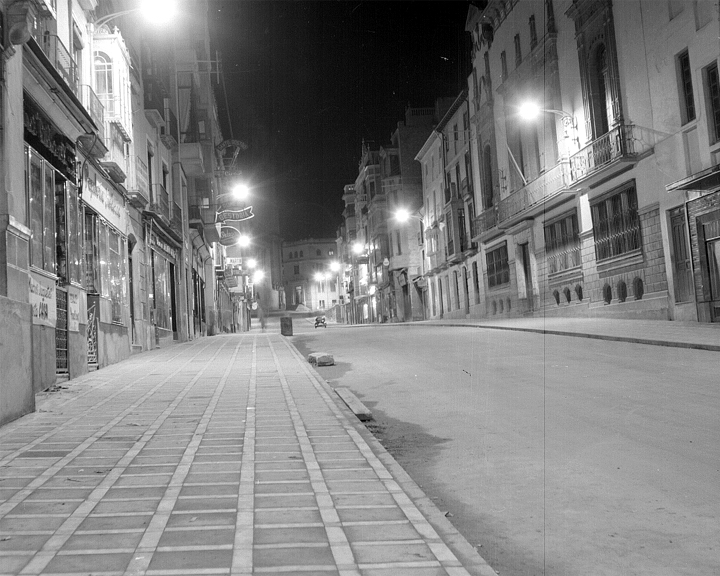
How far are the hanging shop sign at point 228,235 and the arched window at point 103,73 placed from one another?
29056 mm

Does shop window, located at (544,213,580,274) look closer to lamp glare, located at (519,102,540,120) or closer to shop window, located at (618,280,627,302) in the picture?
shop window, located at (618,280,627,302)

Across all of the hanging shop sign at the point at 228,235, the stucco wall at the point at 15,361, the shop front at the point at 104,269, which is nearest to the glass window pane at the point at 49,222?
the shop front at the point at 104,269

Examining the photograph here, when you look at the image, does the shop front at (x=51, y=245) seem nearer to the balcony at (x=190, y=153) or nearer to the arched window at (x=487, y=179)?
the balcony at (x=190, y=153)

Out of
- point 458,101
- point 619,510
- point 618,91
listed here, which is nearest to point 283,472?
point 619,510

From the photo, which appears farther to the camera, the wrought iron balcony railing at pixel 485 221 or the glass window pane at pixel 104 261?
the wrought iron balcony railing at pixel 485 221

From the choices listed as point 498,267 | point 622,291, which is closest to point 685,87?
point 622,291

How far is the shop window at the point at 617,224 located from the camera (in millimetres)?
21309

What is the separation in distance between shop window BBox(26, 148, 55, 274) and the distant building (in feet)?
336

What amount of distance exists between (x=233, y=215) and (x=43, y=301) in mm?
31294

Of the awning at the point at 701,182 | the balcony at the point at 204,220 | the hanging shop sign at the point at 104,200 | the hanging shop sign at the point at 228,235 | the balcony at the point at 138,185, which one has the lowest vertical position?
the awning at the point at 701,182

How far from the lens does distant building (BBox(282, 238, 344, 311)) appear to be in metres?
118

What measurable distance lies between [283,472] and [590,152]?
20757 millimetres

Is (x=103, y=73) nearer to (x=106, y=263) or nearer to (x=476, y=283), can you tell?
(x=106, y=263)

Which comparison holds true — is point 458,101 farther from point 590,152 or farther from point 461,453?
point 461,453
